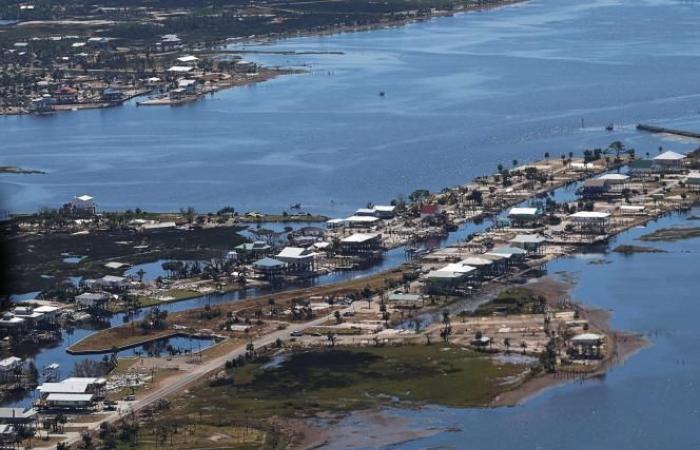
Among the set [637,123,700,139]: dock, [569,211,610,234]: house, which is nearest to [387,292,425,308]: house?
[569,211,610,234]: house

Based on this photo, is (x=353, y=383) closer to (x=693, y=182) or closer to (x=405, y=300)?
(x=405, y=300)

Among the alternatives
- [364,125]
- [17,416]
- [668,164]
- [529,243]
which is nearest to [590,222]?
[529,243]

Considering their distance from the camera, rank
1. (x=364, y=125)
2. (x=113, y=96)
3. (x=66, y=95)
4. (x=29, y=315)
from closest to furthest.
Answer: (x=29, y=315), (x=364, y=125), (x=113, y=96), (x=66, y=95)

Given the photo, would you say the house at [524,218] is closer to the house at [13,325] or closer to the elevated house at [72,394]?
the house at [13,325]

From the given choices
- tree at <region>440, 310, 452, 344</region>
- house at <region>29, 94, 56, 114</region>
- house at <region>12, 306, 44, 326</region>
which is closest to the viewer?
tree at <region>440, 310, 452, 344</region>

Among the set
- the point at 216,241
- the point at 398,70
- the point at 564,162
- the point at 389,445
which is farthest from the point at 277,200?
the point at 398,70

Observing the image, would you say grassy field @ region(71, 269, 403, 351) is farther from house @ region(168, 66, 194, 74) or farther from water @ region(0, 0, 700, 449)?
house @ region(168, 66, 194, 74)
